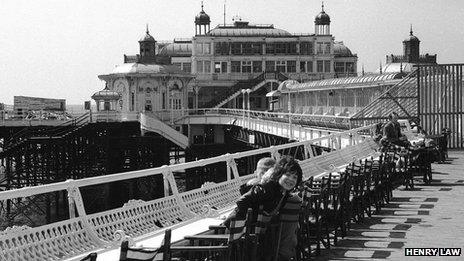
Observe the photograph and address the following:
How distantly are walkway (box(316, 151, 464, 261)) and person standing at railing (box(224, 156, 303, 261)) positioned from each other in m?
2.63

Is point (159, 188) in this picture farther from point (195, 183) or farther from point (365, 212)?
point (365, 212)

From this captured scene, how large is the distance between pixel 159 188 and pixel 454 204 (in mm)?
38510

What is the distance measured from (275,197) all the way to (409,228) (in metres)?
5.45

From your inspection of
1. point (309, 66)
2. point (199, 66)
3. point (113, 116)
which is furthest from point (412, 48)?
point (113, 116)

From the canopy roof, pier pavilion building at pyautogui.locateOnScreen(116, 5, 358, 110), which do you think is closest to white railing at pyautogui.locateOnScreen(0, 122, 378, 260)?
the canopy roof

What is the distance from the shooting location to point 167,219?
10164 mm

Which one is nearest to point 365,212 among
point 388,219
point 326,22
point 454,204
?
point 388,219

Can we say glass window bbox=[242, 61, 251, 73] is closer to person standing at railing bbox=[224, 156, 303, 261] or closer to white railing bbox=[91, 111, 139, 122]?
white railing bbox=[91, 111, 139, 122]

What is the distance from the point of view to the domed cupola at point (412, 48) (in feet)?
405

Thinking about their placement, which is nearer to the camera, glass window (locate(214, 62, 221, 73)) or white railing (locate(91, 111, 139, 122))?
white railing (locate(91, 111, 139, 122))

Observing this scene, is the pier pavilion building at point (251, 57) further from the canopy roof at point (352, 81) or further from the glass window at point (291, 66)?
the canopy roof at point (352, 81)

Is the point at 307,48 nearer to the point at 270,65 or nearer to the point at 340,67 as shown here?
the point at 270,65

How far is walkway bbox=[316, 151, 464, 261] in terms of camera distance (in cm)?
1130

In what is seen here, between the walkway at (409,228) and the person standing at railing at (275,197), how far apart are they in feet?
8.62
